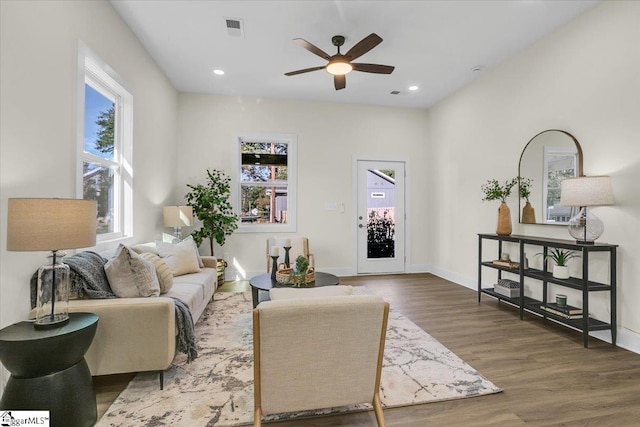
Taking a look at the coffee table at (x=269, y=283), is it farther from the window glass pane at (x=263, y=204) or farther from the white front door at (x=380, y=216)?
the white front door at (x=380, y=216)

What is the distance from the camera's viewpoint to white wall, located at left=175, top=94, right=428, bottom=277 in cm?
554

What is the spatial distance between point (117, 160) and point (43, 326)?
2.31 m

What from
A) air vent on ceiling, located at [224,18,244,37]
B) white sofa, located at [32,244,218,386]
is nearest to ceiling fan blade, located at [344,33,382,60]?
air vent on ceiling, located at [224,18,244,37]

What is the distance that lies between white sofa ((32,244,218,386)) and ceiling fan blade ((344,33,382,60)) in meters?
2.82

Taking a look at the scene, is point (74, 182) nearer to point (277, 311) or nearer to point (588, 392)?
point (277, 311)

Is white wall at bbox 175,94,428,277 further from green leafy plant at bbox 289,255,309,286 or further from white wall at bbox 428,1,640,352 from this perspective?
green leafy plant at bbox 289,255,309,286

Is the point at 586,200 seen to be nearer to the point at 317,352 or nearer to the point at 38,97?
the point at 317,352

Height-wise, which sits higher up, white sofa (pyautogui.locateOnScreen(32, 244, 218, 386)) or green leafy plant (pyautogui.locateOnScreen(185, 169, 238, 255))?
green leafy plant (pyautogui.locateOnScreen(185, 169, 238, 255))

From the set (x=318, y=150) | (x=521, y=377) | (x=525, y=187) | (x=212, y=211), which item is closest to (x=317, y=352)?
(x=521, y=377)

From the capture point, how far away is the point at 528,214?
399 centimetres

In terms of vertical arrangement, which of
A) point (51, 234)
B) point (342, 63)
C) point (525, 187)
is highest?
point (342, 63)

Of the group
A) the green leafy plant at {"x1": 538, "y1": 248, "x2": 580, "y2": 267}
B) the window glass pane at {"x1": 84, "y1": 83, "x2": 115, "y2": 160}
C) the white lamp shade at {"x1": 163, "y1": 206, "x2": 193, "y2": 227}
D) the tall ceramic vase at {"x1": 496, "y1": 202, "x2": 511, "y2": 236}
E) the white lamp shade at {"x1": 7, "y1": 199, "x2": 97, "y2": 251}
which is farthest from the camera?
the white lamp shade at {"x1": 163, "y1": 206, "x2": 193, "y2": 227}

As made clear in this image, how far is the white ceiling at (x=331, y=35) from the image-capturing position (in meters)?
3.19

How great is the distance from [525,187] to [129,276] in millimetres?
4402
